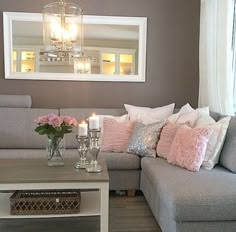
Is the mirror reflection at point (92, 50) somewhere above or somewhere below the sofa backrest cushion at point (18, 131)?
Result: above

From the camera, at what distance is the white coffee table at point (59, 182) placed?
6.86 ft

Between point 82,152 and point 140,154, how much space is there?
2.82 ft

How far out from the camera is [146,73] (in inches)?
164

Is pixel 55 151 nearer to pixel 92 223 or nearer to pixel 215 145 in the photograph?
pixel 92 223

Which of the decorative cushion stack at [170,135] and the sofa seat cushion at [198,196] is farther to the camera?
the decorative cushion stack at [170,135]

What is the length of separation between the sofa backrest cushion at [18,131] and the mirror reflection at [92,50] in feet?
2.43

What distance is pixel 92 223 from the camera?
2568mm

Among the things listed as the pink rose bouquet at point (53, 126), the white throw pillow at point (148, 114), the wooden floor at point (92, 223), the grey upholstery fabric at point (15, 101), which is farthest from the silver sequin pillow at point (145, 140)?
the grey upholstery fabric at point (15, 101)

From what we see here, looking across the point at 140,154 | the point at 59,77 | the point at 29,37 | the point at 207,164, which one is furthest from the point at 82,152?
the point at 29,37

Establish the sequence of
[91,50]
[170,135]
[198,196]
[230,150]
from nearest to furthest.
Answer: [198,196]
[230,150]
[170,135]
[91,50]

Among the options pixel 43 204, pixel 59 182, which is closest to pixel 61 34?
pixel 59 182

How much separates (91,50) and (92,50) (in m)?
0.01

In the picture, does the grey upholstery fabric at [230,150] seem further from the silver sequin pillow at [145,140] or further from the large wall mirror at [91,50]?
the large wall mirror at [91,50]

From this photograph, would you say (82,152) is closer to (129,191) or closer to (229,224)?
(129,191)
